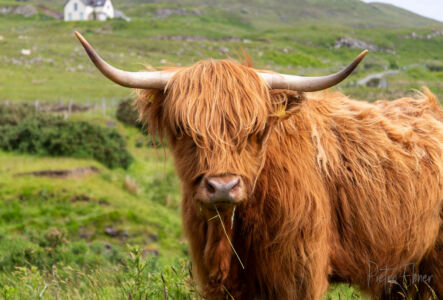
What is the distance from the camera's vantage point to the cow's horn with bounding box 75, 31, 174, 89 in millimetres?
2949

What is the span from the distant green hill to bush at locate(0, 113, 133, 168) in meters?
118

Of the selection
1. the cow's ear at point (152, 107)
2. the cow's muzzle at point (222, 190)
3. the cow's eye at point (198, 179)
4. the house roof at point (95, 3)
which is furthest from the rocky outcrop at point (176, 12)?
the cow's muzzle at point (222, 190)

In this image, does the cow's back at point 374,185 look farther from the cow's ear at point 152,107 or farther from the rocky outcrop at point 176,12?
the rocky outcrop at point 176,12

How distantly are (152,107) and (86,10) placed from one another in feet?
348

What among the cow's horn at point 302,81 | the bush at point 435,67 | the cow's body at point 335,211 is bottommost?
the bush at point 435,67

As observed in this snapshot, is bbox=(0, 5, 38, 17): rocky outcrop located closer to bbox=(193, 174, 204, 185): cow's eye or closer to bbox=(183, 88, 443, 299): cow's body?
bbox=(183, 88, 443, 299): cow's body

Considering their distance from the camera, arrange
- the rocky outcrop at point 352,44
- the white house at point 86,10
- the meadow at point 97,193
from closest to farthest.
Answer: the meadow at point 97,193, the rocky outcrop at point 352,44, the white house at point 86,10

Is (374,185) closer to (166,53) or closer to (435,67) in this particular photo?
(435,67)

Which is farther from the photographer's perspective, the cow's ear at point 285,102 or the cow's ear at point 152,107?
the cow's ear at point 152,107

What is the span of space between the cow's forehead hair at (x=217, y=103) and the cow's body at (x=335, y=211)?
35 centimetres

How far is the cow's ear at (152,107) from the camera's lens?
3471 millimetres

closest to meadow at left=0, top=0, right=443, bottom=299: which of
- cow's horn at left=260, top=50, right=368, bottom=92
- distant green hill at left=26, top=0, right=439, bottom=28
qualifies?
cow's horn at left=260, top=50, right=368, bottom=92

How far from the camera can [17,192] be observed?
13258 millimetres

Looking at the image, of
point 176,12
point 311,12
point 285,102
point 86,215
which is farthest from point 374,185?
point 311,12
